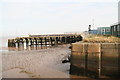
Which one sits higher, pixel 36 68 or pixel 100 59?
pixel 100 59

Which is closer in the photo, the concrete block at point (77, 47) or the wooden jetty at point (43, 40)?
the concrete block at point (77, 47)

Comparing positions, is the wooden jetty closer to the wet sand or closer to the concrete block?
the wet sand

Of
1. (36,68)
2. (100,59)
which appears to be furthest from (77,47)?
(36,68)

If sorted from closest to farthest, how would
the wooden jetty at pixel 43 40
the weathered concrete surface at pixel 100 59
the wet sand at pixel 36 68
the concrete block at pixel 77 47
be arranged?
the weathered concrete surface at pixel 100 59 < the concrete block at pixel 77 47 < the wet sand at pixel 36 68 < the wooden jetty at pixel 43 40

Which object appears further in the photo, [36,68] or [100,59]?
[36,68]

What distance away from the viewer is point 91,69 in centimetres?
1052

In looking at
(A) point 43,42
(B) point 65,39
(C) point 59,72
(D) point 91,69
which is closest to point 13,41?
(A) point 43,42

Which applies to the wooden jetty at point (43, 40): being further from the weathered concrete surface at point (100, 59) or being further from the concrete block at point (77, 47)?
the weathered concrete surface at point (100, 59)

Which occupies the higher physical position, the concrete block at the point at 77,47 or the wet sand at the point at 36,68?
the concrete block at the point at 77,47

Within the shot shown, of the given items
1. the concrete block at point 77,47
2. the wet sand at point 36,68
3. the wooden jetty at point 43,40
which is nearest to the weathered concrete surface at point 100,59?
the concrete block at point 77,47

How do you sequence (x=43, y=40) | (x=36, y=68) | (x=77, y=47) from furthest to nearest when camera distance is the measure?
(x=43, y=40), (x=36, y=68), (x=77, y=47)

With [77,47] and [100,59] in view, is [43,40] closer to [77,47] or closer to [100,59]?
[77,47]

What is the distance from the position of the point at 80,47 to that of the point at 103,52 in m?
1.64

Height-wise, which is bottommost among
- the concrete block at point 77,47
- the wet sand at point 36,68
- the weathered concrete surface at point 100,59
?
the wet sand at point 36,68
